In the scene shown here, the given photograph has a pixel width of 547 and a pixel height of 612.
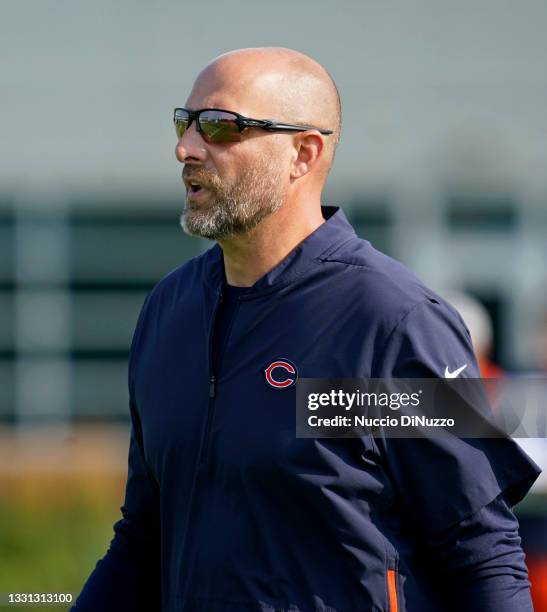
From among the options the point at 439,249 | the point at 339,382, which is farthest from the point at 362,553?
the point at 439,249

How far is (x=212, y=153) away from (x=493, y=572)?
3.64ft

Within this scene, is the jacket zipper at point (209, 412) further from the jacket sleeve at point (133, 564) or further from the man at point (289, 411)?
the jacket sleeve at point (133, 564)

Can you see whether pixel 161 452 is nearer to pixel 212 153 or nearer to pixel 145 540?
pixel 145 540

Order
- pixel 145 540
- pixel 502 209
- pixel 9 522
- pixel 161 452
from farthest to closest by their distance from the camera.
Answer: pixel 502 209
pixel 9 522
pixel 145 540
pixel 161 452

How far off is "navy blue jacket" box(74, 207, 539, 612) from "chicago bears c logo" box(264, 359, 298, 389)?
0.01 meters

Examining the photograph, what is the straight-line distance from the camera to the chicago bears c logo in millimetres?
2838

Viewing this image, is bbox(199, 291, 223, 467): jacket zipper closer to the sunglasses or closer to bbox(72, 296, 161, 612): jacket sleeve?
bbox(72, 296, 161, 612): jacket sleeve

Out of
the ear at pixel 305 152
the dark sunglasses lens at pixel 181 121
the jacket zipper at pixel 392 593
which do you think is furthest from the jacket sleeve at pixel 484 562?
the dark sunglasses lens at pixel 181 121

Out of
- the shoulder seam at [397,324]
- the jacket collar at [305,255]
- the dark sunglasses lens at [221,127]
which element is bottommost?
the shoulder seam at [397,324]

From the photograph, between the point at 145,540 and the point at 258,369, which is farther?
the point at 145,540

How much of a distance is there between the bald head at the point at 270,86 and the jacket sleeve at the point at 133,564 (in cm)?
59

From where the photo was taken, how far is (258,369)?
113 inches

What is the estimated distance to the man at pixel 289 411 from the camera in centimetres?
277

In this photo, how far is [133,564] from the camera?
328 cm
